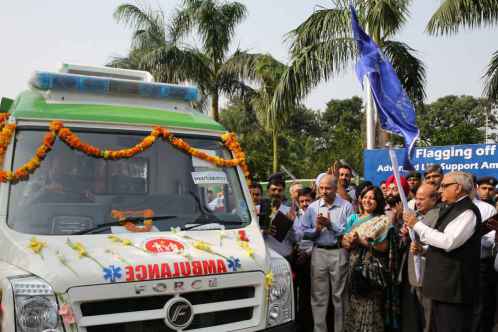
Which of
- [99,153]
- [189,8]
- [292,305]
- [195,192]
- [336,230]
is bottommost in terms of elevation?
[292,305]

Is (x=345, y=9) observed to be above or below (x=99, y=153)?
above

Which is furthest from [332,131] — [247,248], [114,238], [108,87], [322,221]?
[114,238]

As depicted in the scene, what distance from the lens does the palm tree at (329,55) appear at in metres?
11.9

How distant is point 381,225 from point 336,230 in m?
0.52

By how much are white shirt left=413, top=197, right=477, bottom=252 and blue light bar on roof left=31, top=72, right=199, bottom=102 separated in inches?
93.7

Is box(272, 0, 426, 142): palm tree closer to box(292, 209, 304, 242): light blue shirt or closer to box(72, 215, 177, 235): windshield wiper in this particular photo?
box(292, 209, 304, 242): light blue shirt

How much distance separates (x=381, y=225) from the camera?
5.07m

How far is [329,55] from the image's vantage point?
1193 cm

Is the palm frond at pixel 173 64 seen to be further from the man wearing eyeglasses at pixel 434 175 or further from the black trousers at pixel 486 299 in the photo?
the black trousers at pixel 486 299

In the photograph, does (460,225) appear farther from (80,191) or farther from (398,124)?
(80,191)

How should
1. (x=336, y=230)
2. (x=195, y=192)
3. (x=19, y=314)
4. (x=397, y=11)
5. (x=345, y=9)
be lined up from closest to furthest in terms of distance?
(x=19, y=314) < (x=195, y=192) < (x=336, y=230) < (x=397, y=11) < (x=345, y=9)

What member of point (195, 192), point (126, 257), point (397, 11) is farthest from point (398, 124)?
point (397, 11)

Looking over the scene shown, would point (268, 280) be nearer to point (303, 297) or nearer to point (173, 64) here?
point (303, 297)

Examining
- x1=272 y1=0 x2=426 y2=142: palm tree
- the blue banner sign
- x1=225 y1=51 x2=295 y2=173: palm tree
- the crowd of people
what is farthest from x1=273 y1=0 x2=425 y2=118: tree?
the crowd of people
